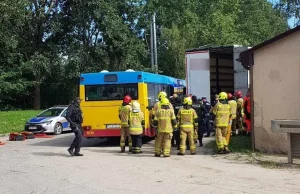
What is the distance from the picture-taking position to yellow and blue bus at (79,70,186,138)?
1480cm

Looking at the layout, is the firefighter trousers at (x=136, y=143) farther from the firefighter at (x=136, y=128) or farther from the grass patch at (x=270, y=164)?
the grass patch at (x=270, y=164)

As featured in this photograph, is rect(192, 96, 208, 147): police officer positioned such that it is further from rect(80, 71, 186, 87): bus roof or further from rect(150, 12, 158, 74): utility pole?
rect(150, 12, 158, 74): utility pole

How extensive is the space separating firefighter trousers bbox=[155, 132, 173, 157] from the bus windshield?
2987 millimetres

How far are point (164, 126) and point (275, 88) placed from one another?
3.23m

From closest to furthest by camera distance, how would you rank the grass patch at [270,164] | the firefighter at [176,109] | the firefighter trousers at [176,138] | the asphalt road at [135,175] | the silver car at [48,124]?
the asphalt road at [135,175]
the grass patch at [270,164]
the firefighter trousers at [176,138]
the firefighter at [176,109]
the silver car at [48,124]

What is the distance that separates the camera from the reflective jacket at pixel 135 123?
12.9 meters

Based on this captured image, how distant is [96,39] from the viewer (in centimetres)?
3603

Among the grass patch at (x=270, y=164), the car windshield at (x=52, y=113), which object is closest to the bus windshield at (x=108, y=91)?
the grass patch at (x=270, y=164)

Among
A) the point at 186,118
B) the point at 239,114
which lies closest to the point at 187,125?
the point at 186,118

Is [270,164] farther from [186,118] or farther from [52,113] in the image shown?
[52,113]

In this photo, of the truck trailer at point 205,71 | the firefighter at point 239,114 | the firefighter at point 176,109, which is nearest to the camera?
the firefighter at point 176,109

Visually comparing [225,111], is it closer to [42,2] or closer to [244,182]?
[244,182]

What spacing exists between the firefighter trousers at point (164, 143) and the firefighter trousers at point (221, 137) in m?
1.36

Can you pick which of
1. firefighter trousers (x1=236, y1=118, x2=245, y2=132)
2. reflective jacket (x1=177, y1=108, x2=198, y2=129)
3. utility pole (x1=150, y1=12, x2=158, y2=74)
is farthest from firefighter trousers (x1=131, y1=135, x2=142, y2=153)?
utility pole (x1=150, y1=12, x2=158, y2=74)
